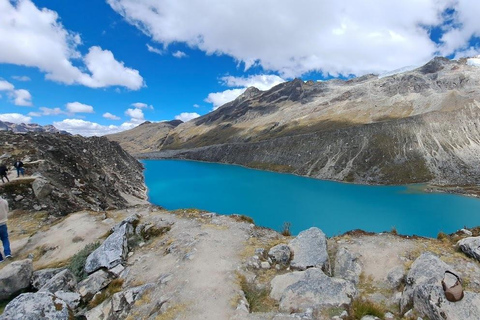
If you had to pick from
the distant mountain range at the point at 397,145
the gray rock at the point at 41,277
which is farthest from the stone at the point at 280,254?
the distant mountain range at the point at 397,145

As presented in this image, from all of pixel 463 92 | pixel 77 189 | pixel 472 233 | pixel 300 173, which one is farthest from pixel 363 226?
pixel 463 92

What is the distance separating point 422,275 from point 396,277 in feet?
4.33

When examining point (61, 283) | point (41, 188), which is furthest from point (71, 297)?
point (41, 188)

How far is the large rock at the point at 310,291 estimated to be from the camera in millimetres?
10211

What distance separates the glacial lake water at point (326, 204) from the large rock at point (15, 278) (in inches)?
1461

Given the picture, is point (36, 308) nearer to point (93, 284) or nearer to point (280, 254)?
point (93, 284)

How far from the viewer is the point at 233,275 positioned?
12.5 m

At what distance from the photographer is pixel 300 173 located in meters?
117

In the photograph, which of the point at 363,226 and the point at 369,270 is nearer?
the point at 369,270

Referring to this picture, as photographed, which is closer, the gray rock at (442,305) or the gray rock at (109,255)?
the gray rock at (442,305)

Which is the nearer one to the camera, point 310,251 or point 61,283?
point 61,283

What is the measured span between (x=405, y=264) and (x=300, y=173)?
105998mm

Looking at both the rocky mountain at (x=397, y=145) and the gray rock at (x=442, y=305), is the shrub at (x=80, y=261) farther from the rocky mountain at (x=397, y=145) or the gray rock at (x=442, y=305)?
the rocky mountain at (x=397, y=145)

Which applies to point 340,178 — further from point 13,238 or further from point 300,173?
point 13,238
